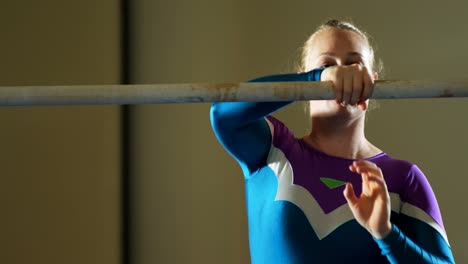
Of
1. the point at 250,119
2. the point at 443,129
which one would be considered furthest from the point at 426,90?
the point at 443,129

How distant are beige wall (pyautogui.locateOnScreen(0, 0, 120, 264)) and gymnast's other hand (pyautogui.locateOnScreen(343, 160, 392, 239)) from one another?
756 millimetres

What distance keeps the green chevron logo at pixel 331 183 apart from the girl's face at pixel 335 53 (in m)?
0.10

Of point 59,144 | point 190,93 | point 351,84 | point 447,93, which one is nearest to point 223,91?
point 190,93

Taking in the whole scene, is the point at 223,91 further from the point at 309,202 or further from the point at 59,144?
the point at 59,144

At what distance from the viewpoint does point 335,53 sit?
86cm

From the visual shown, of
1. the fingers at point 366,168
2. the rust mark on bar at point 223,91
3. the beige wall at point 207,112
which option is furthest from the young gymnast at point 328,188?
the beige wall at point 207,112

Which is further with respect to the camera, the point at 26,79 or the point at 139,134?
the point at 139,134

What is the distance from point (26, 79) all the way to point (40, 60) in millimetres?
57

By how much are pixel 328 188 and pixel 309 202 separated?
0.04 metres

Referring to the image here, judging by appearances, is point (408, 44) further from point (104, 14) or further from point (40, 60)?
point (40, 60)

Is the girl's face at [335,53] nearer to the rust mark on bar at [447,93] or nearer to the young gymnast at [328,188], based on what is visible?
the young gymnast at [328,188]

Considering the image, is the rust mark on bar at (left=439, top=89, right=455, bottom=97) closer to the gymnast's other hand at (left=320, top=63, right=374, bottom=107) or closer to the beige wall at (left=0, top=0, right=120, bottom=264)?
the gymnast's other hand at (left=320, top=63, right=374, bottom=107)

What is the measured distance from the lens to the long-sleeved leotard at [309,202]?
2.51 ft

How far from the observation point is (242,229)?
1.42 metres
